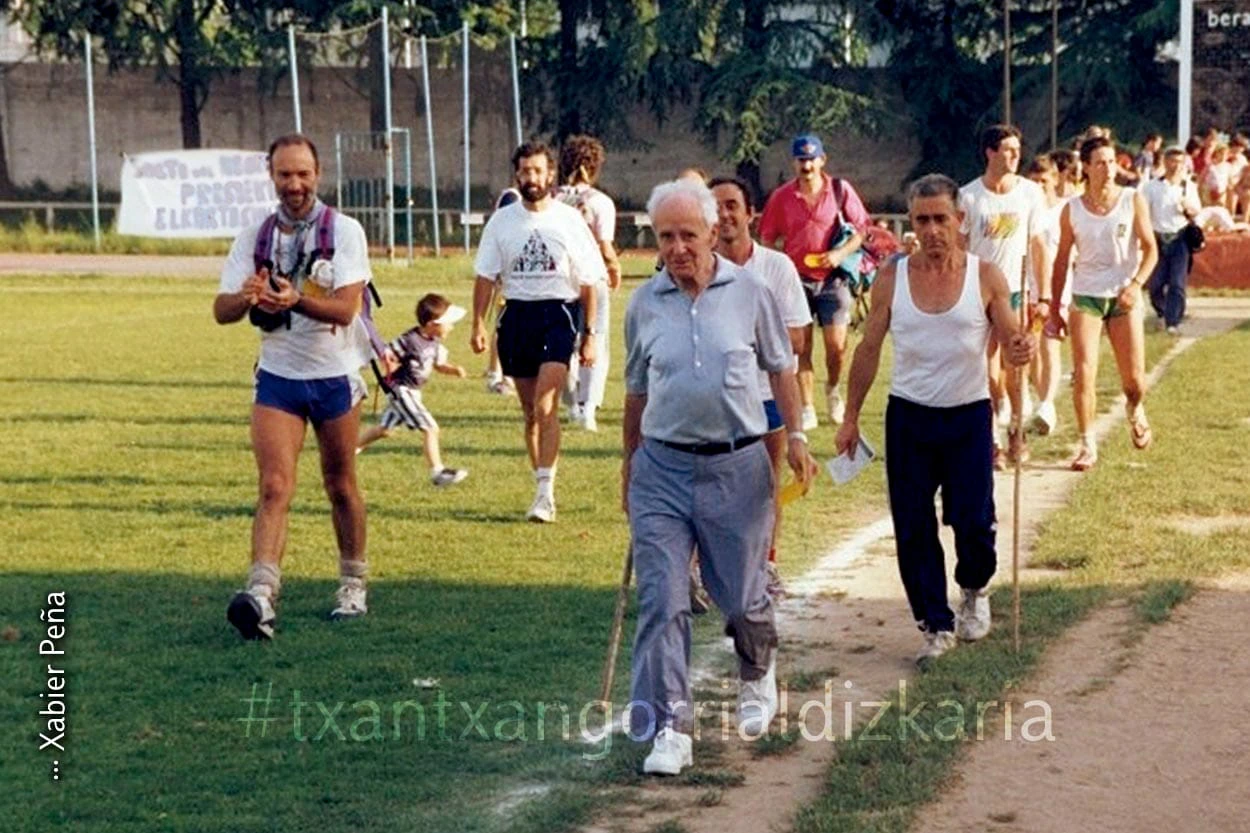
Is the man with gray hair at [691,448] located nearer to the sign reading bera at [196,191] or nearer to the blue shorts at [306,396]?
the blue shorts at [306,396]

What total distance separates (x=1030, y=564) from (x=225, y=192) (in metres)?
25.8

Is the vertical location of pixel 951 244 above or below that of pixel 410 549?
above

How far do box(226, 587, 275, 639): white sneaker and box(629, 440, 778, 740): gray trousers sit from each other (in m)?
2.12

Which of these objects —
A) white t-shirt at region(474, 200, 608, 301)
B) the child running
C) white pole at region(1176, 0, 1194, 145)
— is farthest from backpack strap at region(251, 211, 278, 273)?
white pole at region(1176, 0, 1194, 145)

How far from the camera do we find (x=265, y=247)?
9391mm

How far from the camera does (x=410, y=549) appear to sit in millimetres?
11578

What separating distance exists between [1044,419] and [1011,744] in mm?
8474

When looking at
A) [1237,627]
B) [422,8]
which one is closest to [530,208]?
[1237,627]

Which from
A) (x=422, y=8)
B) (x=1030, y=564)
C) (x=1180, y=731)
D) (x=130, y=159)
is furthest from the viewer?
(x=422, y=8)

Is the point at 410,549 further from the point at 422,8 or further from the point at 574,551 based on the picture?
the point at 422,8

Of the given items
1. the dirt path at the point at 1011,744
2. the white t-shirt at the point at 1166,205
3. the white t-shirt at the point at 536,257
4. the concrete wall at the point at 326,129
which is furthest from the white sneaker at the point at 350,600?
the concrete wall at the point at 326,129

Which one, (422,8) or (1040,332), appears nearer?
(1040,332)

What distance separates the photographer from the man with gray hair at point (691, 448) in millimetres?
7387

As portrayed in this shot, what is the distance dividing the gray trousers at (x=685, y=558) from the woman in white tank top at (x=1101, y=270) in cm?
680
